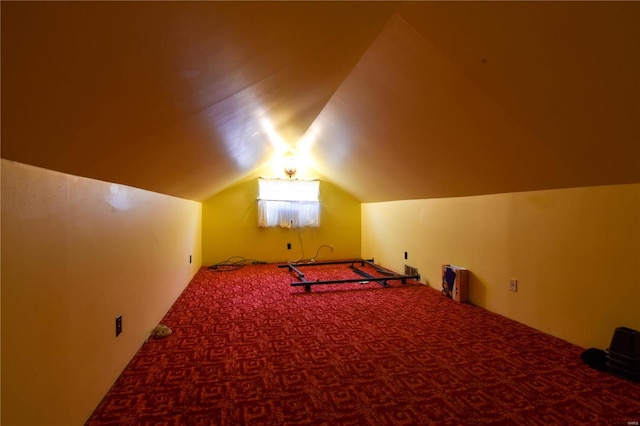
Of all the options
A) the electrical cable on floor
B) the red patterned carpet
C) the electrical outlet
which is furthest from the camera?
the electrical cable on floor

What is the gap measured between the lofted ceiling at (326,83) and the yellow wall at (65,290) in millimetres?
134

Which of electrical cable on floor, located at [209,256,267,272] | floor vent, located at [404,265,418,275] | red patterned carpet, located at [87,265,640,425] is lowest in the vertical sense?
red patterned carpet, located at [87,265,640,425]

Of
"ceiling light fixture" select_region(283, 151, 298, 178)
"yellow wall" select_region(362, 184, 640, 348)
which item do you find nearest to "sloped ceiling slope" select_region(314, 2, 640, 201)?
"yellow wall" select_region(362, 184, 640, 348)

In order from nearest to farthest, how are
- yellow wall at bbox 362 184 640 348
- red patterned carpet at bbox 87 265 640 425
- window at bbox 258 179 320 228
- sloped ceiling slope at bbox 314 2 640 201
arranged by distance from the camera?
sloped ceiling slope at bbox 314 2 640 201 < red patterned carpet at bbox 87 265 640 425 < yellow wall at bbox 362 184 640 348 < window at bbox 258 179 320 228

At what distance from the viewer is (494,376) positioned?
1907 millimetres

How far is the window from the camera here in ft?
19.4

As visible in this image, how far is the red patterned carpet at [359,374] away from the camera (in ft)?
5.11

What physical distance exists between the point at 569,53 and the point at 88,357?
275cm

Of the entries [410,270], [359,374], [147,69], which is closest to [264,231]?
[410,270]

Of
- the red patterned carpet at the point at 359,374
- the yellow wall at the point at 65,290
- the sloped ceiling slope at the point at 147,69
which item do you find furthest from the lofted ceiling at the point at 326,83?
the red patterned carpet at the point at 359,374

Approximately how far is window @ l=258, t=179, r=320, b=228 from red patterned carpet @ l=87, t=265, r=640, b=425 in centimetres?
291

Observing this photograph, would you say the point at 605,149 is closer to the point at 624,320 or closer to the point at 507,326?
the point at 624,320

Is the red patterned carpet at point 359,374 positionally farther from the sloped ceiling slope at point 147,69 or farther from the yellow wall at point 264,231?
the yellow wall at point 264,231

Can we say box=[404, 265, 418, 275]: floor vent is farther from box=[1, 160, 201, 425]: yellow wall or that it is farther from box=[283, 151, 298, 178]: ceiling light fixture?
box=[1, 160, 201, 425]: yellow wall
